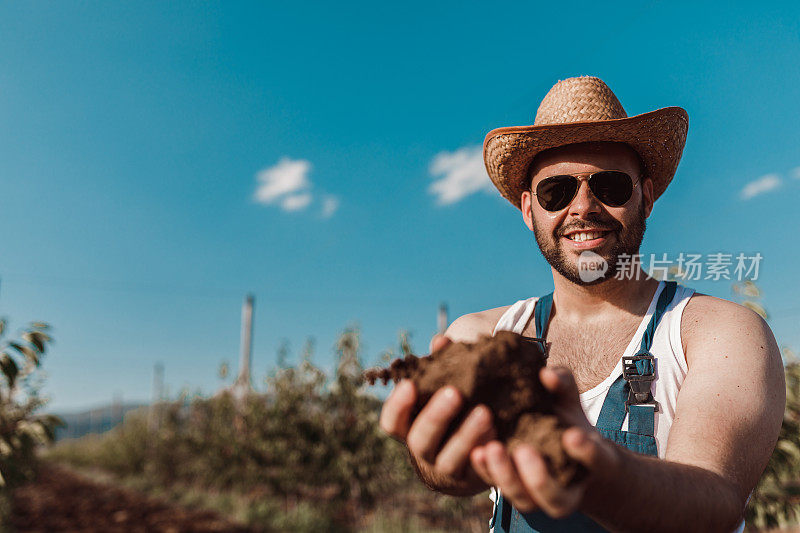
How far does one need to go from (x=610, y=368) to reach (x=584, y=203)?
0.68 meters

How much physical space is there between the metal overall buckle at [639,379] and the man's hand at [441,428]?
2.96ft

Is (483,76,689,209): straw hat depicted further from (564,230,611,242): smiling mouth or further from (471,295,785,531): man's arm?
(471,295,785,531): man's arm

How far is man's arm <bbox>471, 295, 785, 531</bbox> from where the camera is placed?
1.07 m

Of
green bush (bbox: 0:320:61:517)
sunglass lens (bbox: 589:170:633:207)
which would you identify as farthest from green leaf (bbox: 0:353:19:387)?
sunglass lens (bbox: 589:170:633:207)

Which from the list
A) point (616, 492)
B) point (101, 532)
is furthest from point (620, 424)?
point (101, 532)

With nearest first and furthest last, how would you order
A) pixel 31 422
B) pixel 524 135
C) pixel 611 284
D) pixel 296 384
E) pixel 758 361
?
pixel 758 361 → pixel 611 284 → pixel 524 135 → pixel 31 422 → pixel 296 384

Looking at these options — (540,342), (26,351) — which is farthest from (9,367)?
(540,342)

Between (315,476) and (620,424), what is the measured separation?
7.74 metres

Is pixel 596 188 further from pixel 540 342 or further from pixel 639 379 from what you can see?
pixel 639 379

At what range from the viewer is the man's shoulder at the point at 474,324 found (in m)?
2.48

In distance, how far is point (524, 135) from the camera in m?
2.50

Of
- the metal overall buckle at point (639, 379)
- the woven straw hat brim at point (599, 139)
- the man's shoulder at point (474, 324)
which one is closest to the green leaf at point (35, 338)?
the man's shoulder at point (474, 324)

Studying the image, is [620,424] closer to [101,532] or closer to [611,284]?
[611,284]

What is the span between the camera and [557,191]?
92.5 inches
